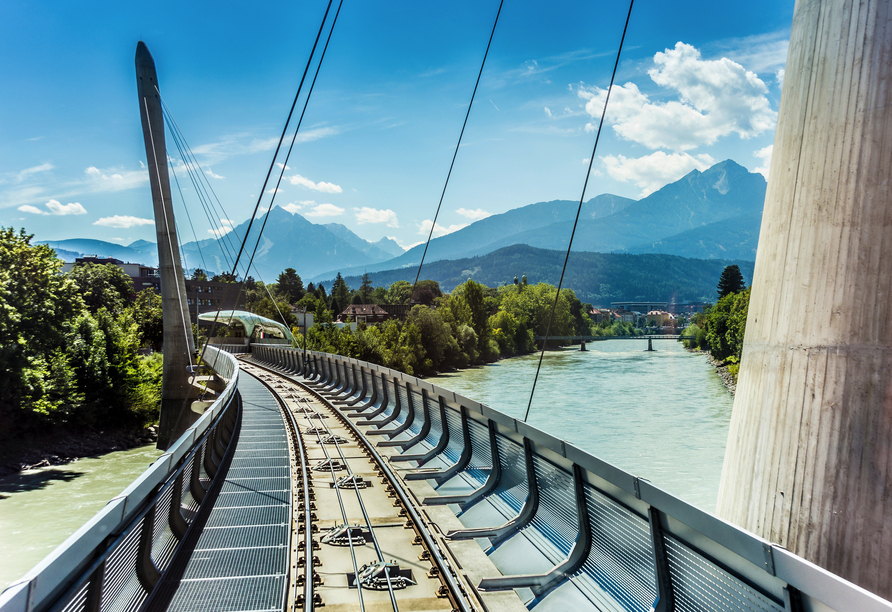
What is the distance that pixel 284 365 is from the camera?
3906 centimetres

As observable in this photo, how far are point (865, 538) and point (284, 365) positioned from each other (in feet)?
121

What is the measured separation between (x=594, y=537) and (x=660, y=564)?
112 centimetres

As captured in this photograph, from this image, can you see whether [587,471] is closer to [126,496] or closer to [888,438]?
[888,438]

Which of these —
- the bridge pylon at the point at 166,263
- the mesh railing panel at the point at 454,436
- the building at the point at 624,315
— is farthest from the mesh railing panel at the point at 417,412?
the building at the point at 624,315

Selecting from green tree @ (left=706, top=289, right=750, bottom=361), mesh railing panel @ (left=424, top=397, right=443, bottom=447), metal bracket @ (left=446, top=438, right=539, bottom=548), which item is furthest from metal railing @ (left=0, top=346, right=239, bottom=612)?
green tree @ (left=706, top=289, right=750, bottom=361)

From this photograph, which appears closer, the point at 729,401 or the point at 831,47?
the point at 831,47

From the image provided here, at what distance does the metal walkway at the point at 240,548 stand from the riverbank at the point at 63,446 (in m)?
19.7

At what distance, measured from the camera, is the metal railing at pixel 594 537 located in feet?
9.60

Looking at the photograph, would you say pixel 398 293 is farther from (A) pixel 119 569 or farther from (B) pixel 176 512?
(A) pixel 119 569

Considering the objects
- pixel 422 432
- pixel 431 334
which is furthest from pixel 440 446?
pixel 431 334

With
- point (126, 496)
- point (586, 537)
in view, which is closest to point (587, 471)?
point (586, 537)

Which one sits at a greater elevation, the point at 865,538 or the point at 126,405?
the point at 865,538

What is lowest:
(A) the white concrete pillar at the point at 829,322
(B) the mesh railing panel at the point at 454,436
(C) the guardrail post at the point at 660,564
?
(B) the mesh railing panel at the point at 454,436

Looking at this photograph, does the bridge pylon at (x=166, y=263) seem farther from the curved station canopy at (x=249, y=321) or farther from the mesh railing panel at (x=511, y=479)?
the curved station canopy at (x=249, y=321)
